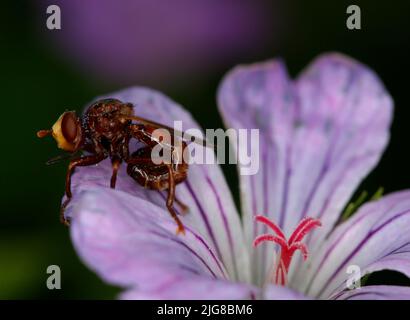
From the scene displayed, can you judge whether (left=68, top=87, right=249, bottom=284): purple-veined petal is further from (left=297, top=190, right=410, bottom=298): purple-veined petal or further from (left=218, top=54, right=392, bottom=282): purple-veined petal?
(left=297, top=190, right=410, bottom=298): purple-veined petal

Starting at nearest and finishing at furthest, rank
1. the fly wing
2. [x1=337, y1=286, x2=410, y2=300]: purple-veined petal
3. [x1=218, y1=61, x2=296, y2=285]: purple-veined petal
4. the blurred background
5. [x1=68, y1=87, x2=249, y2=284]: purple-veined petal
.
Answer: [x1=337, y1=286, x2=410, y2=300]: purple-veined petal < the fly wing < [x1=68, y1=87, x2=249, y2=284]: purple-veined petal < [x1=218, y1=61, x2=296, y2=285]: purple-veined petal < the blurred background

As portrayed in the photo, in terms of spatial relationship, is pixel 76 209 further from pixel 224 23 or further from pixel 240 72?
pixel 224 23

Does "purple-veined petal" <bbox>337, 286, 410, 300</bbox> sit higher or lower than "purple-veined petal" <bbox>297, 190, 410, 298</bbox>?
lower

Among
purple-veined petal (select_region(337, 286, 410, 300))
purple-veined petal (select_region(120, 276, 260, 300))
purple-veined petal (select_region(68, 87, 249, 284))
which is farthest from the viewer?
purple-veined petal (select_region(68, 87, 249, 284))

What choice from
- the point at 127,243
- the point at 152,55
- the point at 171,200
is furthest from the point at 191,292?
the point at 152,55

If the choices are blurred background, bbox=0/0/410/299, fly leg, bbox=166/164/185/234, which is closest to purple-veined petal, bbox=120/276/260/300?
fly leg, bbox=166/164/185/234

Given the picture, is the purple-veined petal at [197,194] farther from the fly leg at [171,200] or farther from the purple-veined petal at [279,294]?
the purple-veined petal at [279,294]

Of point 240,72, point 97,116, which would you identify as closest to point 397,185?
point 240,72

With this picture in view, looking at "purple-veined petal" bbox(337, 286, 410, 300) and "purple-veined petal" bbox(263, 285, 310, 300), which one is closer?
"purple-veined petal" bbox(263, 285, 310, 300)
